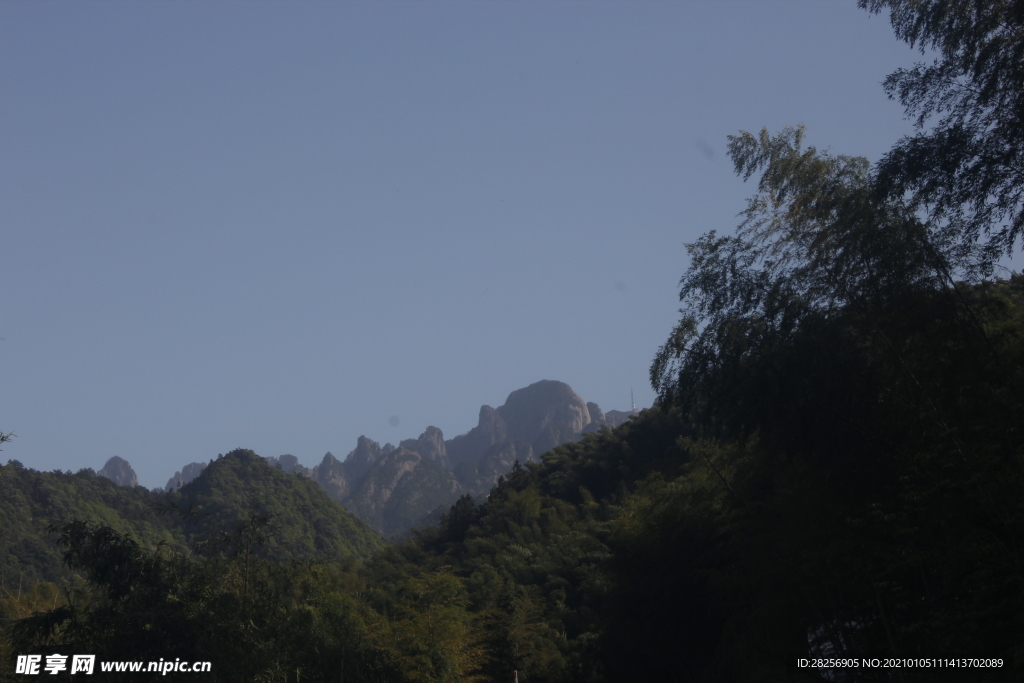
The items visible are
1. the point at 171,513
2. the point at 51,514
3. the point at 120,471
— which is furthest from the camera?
the point at 120,471

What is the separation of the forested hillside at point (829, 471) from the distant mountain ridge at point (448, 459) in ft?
364

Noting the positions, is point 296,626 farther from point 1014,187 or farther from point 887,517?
point 1014,187

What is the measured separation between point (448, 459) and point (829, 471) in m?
183

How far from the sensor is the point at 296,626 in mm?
13781

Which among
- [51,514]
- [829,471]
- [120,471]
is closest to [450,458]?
[120,471]

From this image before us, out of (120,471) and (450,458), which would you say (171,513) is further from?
(120,471)

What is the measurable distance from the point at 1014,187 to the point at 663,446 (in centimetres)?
2659

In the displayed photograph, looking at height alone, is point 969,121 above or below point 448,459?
below

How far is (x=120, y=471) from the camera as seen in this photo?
180125 millimetres

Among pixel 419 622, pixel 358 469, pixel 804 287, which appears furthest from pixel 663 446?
pixel 358 469

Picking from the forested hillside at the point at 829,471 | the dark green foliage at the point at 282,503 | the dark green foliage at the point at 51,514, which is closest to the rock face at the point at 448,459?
the dark green foliage at the point at 282,503

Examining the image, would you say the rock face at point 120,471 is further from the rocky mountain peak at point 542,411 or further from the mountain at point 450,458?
the rocky mountain peak at point 542,411

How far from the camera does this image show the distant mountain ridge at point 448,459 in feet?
466

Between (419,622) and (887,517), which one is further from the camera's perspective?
(419,622)
